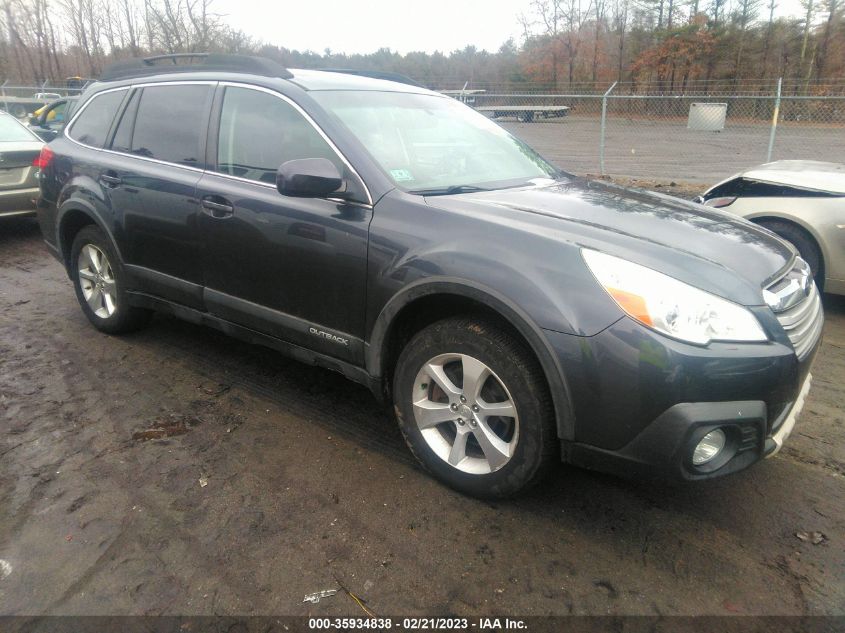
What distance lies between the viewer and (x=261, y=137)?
11.1 feet

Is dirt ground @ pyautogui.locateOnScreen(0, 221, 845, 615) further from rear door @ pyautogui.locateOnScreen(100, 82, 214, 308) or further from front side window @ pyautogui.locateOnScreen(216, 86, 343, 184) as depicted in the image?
front side window @ pyautogui.locateOnScreen(216, 86, 343, 184)

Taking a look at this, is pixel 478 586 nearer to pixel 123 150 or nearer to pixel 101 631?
pixel 101 631

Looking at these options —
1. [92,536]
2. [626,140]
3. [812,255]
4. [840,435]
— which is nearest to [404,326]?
[92,536]

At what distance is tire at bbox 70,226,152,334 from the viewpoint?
429 centimetres

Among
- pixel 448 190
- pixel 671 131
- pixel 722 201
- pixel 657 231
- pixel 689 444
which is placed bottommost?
pixel 671 131

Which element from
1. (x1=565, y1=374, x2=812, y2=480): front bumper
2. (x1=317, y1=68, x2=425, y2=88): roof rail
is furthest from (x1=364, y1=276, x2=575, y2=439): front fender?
(x1=317, y1=68, x2=425, y2=88): roof rail

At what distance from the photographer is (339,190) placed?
2938 millimetres

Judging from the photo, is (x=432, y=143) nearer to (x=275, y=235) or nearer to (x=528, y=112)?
(x=275, y=235)

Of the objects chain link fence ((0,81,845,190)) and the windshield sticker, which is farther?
chain link fence ((0,81,845,190))

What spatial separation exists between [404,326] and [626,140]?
A: 1413 cm

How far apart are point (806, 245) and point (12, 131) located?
897 centimetres

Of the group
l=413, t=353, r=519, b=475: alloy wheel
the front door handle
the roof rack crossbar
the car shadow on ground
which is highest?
the roof rack crossbar

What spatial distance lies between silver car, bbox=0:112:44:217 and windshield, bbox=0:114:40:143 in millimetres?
73

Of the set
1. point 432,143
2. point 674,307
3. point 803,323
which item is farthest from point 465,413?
point 432,143
